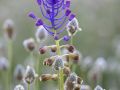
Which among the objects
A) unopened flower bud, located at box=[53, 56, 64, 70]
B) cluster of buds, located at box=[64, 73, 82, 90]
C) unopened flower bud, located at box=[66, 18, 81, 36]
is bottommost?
cluster of buds, located at box=[64, 73, 82, 90]

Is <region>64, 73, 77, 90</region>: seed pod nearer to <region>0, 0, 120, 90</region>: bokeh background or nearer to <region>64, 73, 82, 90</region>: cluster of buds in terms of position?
<region>64, 73, 82, 90</region>: cluster of buds

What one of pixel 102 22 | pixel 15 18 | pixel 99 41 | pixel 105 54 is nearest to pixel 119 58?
pixel 105 54

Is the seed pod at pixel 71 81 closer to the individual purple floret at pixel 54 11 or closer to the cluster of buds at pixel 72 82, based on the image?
the cluster of buds at pixel 72 82

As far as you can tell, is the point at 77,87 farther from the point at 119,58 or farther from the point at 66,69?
the point at 119,58

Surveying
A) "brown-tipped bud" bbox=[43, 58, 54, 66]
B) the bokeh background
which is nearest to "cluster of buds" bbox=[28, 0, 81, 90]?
"brown-tipped bud" bbox=[43, 58, 54, 66]

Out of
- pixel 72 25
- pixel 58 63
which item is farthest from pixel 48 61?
pixel 72 25

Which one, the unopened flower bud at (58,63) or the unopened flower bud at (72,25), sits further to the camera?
the unopened flower bud at (72,25)

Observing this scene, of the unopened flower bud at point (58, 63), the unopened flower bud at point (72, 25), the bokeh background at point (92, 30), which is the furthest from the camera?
the bokeh background at point (92, 30)

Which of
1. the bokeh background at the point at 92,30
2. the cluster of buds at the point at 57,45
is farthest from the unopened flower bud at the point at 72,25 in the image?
the bokeh background at the point at 92,30

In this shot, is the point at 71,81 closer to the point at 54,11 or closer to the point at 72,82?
the point at 72,82
